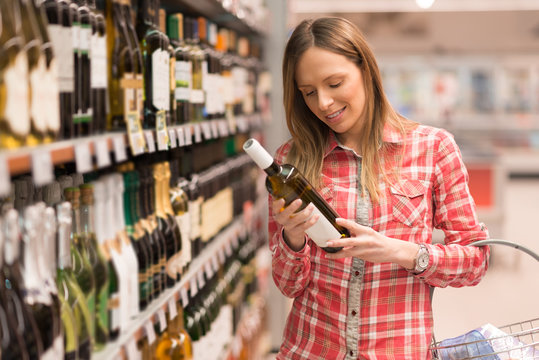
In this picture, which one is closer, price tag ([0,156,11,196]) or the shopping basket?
price tag ([0,156,11,196])

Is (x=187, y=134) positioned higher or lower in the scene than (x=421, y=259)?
higher

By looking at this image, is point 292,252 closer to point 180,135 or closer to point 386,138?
point 386,138

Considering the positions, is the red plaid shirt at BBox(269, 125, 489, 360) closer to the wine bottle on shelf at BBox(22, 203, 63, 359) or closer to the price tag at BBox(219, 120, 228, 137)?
the wine bottle on shelf at BBox(22, 203, 63, 359)

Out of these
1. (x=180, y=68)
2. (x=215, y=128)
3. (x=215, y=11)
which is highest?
(x=215, y=11)

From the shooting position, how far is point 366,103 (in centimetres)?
182

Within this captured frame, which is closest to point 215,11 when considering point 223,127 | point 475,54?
point 223,127

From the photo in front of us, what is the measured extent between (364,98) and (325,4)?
11.4 feet

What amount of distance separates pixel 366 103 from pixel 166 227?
2.74ft

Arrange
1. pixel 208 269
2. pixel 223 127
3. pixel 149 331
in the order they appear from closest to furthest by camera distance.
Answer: pixel 149 331 → pixel 208 269 → pixel 223 127

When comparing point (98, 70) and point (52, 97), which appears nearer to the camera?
point (52, 97)

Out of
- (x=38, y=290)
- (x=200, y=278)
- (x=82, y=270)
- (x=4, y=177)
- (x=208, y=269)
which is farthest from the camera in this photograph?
(x=208, y=269)

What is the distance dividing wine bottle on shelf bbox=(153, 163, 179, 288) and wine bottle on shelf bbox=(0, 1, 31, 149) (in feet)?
2.99

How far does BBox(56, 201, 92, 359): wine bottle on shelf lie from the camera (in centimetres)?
146

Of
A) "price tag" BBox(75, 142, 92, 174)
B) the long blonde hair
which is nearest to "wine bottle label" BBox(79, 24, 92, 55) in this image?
"price tag" BBox(75, 142, 92, 174)
